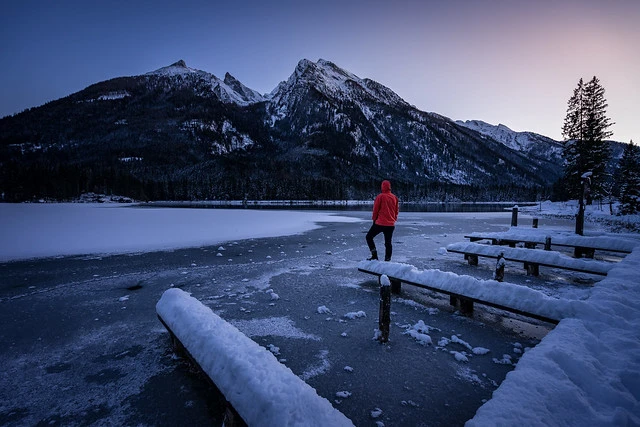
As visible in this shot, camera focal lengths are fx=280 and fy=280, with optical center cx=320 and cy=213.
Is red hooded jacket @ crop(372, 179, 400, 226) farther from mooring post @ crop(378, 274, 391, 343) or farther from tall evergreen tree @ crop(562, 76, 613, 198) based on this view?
tall evergreen tree @ crop(562, 76, 613, 198)

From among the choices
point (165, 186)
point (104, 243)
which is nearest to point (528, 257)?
point (104, 243)

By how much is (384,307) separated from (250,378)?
2.62 m

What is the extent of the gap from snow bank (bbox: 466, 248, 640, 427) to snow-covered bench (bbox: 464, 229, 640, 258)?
9.28 m

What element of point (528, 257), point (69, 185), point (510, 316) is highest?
point (69, 185)

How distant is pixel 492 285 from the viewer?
560 centimetres

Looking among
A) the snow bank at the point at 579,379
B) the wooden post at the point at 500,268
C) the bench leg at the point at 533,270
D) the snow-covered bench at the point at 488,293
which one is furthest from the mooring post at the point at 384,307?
the bench leg at the point at 533,270

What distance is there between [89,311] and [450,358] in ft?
23.7

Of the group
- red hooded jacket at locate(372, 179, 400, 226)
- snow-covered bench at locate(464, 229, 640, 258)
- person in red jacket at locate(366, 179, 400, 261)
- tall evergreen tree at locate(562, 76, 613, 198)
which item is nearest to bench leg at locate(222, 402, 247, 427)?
person in red jacket at locate(366, 179, 400, 261)

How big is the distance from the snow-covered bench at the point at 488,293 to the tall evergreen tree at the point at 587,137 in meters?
38.3

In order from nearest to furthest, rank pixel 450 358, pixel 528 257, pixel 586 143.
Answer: pixel 450 358, pixel 528 257, pixel 586 143

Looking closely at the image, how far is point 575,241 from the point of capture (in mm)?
11891

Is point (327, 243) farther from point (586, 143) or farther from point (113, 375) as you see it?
point (586, 143)

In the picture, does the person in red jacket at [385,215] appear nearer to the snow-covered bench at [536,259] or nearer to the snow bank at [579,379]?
the snow-covered bench at [536,259]

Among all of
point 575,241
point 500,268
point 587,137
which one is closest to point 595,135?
point 587,137
